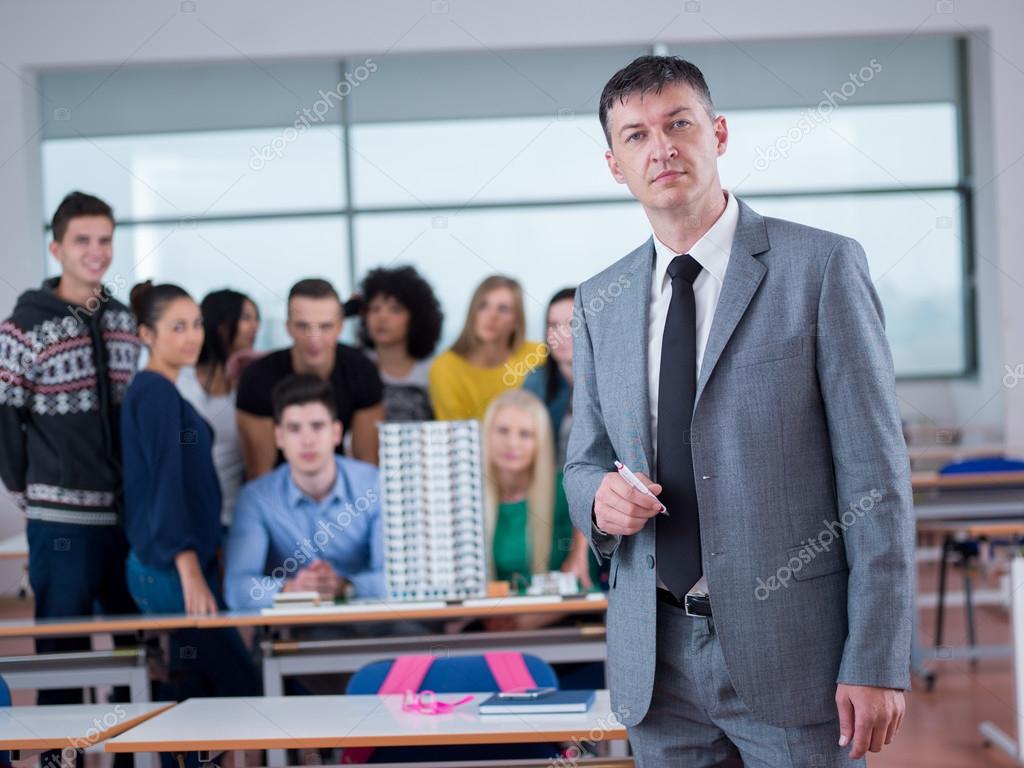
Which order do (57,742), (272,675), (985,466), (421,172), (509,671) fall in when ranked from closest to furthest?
(57,742) < (509,671) < (272,675) < (985,466) < (421,172)

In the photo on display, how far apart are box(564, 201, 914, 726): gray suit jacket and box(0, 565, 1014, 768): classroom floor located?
9.19 feet

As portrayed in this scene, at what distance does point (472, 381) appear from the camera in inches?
186

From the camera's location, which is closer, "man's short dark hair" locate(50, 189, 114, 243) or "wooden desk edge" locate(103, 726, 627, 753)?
"wooden desk edge" locate(103, 726, 627, 753)

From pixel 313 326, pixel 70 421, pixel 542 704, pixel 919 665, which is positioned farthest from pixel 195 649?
pixel 919 665

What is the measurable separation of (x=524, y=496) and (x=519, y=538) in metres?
0.16

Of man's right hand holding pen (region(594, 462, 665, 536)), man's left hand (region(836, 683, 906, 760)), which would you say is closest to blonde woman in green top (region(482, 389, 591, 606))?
man's right hand holding pen (region(594, 462, 665, 536))

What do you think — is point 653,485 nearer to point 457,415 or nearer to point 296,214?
point 457,415

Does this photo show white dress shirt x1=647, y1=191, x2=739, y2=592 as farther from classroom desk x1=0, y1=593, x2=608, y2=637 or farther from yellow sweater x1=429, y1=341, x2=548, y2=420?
yellow sweater x1=429, y1=341, x2=548, y2=420

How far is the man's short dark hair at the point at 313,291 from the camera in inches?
181

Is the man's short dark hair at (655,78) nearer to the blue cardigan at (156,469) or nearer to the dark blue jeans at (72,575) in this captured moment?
the blue cardigan at (156,469)

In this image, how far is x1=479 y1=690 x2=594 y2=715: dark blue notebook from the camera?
7.60 feet

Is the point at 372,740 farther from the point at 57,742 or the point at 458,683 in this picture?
the point at 57,742

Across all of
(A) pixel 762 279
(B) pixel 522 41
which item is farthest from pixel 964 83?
(A) pixel 762 279

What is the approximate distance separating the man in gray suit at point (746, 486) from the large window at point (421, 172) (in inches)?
196
